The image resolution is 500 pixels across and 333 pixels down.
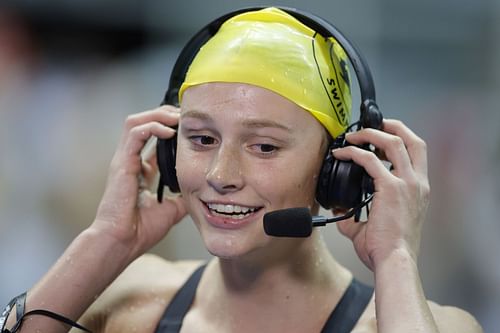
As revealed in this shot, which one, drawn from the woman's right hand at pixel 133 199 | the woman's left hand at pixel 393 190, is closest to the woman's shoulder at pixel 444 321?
the woman's left hand at pixel 393 190

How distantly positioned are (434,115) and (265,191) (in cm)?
206

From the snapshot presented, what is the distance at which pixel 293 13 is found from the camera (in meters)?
1.60

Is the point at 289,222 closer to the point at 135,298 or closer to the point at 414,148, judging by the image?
the point at 414,148

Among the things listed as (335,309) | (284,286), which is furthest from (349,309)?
(284,286)

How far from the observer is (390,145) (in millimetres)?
1488

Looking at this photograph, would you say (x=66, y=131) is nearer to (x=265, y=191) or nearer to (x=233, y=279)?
(x=233, y=279)

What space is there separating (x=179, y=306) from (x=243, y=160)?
45 centimetres

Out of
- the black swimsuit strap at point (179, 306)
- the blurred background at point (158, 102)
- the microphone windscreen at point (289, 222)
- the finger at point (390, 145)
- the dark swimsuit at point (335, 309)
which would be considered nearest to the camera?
the microphone windscreen at point (289, 222)

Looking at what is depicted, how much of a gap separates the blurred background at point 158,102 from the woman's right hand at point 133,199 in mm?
A: 1266

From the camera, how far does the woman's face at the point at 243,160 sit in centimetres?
145

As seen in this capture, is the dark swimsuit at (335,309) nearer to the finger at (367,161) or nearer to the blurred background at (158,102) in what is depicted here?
the finger at (367,161)

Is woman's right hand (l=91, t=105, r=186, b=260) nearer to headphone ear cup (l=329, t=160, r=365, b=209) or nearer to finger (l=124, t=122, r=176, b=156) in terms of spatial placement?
finger (l=124, t=122, r=176, b=156)

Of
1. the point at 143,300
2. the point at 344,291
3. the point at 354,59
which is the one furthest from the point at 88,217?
the point at 354,59

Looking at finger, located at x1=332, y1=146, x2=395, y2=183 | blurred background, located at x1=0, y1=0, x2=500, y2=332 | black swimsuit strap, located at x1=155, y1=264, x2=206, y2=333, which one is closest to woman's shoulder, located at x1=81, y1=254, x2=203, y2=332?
black swimsuit strap, located at x1=155, y1=264, x2=206, y2=333
